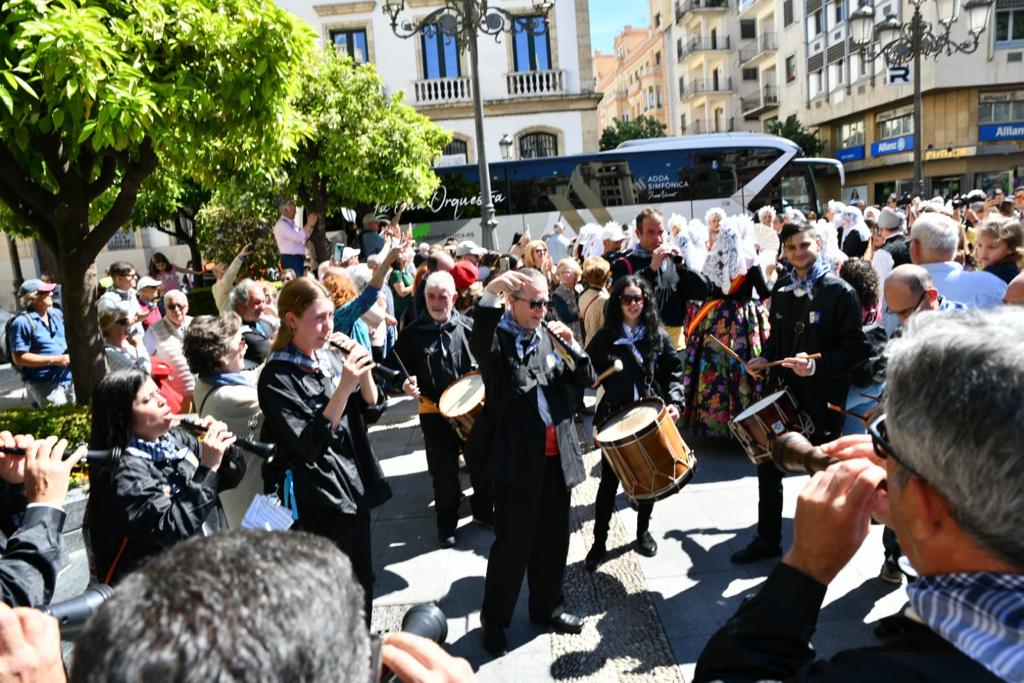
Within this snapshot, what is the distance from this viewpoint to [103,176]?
17.3 ft

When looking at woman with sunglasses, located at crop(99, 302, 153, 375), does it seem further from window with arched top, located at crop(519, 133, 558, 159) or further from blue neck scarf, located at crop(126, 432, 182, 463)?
window with arched top, located at crop(519, 133, 558, 159)

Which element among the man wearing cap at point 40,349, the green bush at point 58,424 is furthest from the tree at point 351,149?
the green bush at point 58,424

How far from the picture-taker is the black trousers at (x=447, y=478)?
517 cm

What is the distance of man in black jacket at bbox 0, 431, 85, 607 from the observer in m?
2.03

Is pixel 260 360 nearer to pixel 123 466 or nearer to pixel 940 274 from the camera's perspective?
→ pixel 123 466

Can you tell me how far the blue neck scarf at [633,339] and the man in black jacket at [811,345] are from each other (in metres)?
0.70

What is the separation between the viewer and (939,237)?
15.1 ft

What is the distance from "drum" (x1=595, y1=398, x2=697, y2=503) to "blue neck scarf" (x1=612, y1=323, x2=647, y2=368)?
45cm

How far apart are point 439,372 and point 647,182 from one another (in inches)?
694

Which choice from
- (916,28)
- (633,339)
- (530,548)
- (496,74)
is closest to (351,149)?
(633,339)

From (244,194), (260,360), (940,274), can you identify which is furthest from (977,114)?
(260,360)

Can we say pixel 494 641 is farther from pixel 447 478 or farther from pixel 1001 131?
pixel 1001 131

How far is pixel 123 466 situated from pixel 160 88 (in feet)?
8.59

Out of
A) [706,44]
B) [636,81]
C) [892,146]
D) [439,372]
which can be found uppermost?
[636,81]
